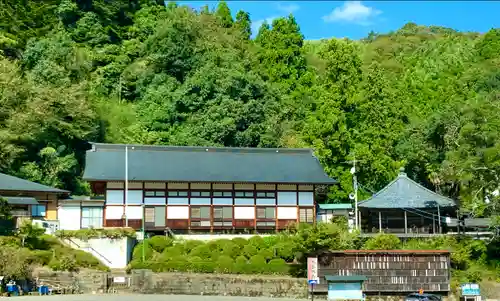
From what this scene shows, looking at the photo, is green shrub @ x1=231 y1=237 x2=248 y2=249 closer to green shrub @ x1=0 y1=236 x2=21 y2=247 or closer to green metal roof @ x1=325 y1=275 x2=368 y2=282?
green metal roof @ x1=325 y1=275 x2=368 y2=282

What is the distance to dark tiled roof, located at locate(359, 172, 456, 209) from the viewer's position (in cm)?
4197

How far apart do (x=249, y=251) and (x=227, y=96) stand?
20.2 metres

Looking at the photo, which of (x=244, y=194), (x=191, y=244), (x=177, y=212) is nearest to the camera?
(x=191, y=244)

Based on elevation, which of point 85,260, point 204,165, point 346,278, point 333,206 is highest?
point 204,165

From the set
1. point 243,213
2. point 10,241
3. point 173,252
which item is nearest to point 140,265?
point 173,252

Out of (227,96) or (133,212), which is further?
(227,96)

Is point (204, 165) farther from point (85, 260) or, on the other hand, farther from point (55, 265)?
point (55, 265)

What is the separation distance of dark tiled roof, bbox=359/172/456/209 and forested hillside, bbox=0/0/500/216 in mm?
1858

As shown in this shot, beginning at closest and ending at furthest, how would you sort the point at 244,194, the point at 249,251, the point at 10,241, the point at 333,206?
the point at 10,241 < the point at 249,251 < the point at 244,194 < the point at 333,206

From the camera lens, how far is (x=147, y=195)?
42125 millimetres

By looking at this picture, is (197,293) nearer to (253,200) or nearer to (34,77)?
(253,200)

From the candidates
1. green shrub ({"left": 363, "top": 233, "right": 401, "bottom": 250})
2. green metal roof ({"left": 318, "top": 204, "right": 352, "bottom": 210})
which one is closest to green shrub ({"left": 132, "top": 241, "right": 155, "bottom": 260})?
green shrub ({"left": 363, "top": 233, "right": 401, "bottom": 250})

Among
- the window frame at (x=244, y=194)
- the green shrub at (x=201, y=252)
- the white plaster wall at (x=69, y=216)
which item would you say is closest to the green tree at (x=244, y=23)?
the window frame at (x=244, y=194)

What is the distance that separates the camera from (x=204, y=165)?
44562 mm
